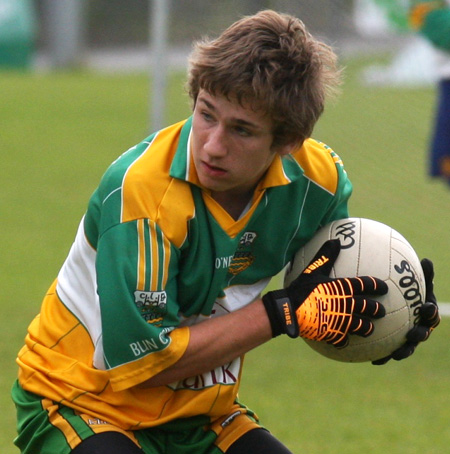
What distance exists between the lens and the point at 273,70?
2902 mm

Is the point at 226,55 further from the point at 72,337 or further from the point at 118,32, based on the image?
the point at 118,32

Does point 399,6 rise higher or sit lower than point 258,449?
lower

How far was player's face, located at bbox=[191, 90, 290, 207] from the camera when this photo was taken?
291cm

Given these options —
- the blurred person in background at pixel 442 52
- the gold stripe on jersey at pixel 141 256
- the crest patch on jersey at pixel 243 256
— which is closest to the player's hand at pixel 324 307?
the crest patch on jersey at pixel 243 256

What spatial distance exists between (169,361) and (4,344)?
3.46 meters

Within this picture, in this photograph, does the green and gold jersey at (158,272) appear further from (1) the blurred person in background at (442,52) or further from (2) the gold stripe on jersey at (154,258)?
(1) the blurred person in background at (442,52)

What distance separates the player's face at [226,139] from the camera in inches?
114

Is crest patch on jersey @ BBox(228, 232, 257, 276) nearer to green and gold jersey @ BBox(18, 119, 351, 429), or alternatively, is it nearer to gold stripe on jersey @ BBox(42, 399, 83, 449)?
green and gold jersey @ BBox(18, 119, 351, 429)

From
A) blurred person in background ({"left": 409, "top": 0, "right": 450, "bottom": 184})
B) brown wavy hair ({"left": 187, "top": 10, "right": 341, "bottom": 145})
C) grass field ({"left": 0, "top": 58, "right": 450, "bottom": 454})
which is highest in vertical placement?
brown wavy hair ({"left": 187, "top": 10, "right": 341, "bottom": 145})

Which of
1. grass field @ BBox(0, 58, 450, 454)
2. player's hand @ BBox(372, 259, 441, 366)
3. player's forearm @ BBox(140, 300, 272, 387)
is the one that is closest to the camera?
player's forearm @ BBox(140, 300, 272, 387)

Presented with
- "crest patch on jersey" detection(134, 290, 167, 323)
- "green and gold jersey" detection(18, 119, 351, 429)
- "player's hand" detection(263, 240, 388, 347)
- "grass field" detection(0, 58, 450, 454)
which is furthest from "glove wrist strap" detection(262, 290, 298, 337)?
"grass field" detection(0, 58, 450, 454)

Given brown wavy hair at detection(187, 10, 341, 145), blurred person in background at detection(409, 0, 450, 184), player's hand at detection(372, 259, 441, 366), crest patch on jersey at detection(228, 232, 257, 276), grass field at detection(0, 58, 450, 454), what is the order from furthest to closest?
1. blurred person in background at detection(409, 0, 450, 184)
2. grass field at detection(0, 58, 450, 454)
3. player's hand at detection(372, 259, 441, 366)
4. crest patch on jersey at detection(228, 232, 257, 276)
5. brown wavy hair at detection(187, 10, 341, 145)

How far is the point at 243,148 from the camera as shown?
296 centimetres

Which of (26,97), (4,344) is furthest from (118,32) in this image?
(4,344)
